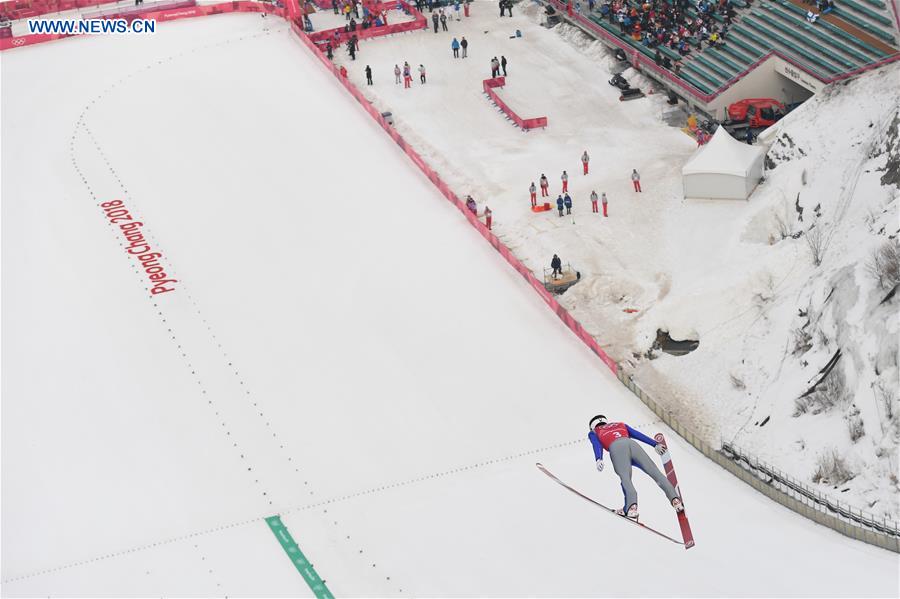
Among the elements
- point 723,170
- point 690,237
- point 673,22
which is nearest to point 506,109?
point 673,22

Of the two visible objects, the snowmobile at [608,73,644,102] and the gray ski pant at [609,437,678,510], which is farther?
the snowmobile at [608,73,644,102]

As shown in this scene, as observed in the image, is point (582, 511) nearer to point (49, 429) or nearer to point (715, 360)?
point (715, 360)

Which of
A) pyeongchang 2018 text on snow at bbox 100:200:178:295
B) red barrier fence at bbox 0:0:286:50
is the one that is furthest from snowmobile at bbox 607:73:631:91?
pyeongchang 2018 text on snow at bbox 100:200:178:295

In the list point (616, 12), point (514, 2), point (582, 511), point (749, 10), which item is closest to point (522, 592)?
point (582, 511)

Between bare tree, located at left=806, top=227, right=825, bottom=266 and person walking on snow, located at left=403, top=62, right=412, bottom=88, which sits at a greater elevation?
bare tree, located at left=806, top=227, right=825, bottom=266

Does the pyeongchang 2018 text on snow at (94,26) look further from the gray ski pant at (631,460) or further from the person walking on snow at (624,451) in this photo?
the gray ski pant at (631,460)

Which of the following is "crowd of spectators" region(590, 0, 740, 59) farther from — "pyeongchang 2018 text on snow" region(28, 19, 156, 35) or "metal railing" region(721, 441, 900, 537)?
"metal railing" region(721, 441, 900, 537)

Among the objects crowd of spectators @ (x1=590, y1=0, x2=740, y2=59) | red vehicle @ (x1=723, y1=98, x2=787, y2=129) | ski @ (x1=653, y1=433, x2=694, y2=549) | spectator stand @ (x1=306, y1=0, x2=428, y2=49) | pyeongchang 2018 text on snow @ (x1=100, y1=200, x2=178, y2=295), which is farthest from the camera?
spectator stand @ (x1=306, y1=0, x2=428, y2=49)

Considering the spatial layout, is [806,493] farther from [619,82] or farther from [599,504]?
[619,82]
